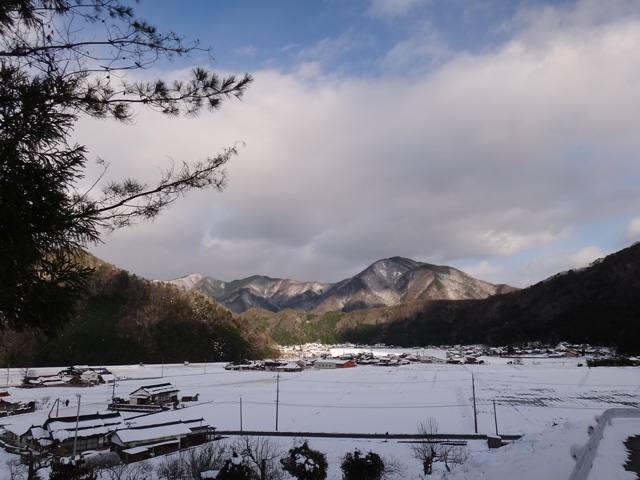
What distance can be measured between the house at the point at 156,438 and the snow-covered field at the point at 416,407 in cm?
397

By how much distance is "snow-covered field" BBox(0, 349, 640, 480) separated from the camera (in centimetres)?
912

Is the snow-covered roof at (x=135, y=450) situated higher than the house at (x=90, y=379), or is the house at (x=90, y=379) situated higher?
the snow-covered roof at (x=135, y=450)

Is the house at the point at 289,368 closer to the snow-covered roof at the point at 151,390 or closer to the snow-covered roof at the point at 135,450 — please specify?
the snow-covered roof at the point at 151,390

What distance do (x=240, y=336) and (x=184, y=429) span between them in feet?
362

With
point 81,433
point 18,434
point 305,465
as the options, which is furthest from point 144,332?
point 305,465

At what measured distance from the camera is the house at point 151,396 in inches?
1847

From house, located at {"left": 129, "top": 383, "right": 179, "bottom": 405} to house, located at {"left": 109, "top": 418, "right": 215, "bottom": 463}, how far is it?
17.6 metres

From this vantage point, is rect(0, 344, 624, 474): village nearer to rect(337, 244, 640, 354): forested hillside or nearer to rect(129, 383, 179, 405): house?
rect(129, 383, 179, 405): house

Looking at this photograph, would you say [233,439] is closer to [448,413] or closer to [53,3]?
[448,413]

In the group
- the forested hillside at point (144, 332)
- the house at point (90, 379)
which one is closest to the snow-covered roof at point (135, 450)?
the house at point (90, 379)

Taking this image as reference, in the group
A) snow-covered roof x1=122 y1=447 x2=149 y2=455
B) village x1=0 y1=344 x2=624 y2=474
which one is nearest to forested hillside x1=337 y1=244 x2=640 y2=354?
village x1=0 y1=344 x2=624 y2=474

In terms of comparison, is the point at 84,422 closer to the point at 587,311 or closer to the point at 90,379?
the point at 90,379

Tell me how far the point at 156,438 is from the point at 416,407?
23.9 meters

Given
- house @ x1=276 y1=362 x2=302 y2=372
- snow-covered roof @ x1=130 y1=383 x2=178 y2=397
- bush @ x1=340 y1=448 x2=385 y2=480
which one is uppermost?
bush @ x1=340 y1=448 x2=385 y2=480
